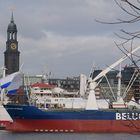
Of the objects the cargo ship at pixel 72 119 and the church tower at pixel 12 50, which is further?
the church tower at pixel 12 50

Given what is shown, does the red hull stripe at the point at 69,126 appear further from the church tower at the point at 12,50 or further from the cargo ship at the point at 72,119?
the church tower at the point at 12,50

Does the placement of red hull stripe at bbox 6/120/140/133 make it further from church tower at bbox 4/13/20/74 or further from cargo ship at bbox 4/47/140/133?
church tower at bbox 4/13/20/74

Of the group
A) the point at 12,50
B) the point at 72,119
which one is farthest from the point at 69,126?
the point at 12,50

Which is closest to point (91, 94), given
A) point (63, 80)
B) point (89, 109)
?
point (89, 109)

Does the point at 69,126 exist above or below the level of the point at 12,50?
below

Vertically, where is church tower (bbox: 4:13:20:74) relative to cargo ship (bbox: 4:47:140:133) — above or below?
above

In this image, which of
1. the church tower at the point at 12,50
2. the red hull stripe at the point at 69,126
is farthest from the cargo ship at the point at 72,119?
the church tower at the point at 12,50

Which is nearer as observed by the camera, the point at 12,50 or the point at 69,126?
the point at 69,126

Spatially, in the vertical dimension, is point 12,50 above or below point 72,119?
above

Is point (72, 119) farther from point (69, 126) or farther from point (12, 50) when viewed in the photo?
point (12, 50)

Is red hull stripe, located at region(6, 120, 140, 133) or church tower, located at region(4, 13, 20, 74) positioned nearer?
red hull stripe, located at region(6, 120, 140, 133)

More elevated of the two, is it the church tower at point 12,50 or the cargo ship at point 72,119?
the church tower at point 12,50

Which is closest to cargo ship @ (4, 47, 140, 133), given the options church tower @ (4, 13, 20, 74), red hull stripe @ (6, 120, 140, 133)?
red hull stripe @ (6, 120, 140, 133)

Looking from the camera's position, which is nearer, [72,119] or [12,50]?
[72,119]
